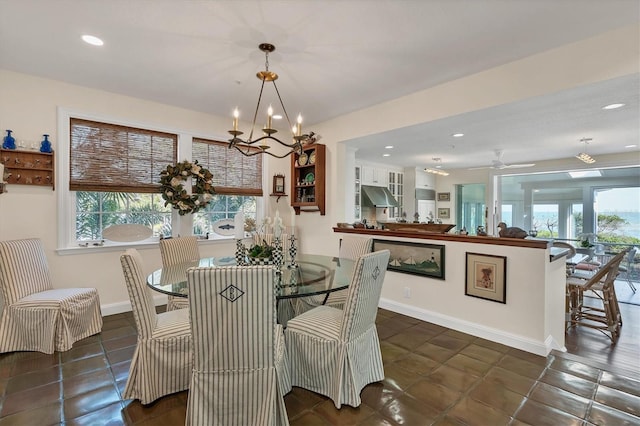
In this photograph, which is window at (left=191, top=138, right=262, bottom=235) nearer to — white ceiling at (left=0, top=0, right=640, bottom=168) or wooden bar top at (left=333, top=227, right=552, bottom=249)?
white ceiling at (left=0, top=0, right=640, bottom=168)

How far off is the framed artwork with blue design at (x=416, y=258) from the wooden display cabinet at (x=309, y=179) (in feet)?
3.89

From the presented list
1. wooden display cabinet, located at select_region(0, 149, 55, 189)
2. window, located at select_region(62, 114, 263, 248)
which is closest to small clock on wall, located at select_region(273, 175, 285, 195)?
window, located at select_region(62, 114, 263, 248)

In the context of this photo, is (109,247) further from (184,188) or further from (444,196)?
(444,196)

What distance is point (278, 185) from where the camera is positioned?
4.96 metres

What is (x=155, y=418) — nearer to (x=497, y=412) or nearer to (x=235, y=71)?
(x=497, y=412)

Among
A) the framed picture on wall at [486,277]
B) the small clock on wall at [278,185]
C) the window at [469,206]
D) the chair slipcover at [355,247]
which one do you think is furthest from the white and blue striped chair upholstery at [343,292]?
the window at [469,206]

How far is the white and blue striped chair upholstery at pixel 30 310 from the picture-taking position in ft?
8.60

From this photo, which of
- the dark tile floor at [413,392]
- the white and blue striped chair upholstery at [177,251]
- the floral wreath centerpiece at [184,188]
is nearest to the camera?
the dark tile floor at [413,392]

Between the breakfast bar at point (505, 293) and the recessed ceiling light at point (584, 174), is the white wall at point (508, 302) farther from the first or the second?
the recessed ceiling light at point (584, 174)

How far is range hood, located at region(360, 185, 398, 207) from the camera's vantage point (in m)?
6.71

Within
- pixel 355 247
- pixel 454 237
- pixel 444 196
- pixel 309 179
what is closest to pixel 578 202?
pixel 444 196

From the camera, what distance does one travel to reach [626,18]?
2090 mm

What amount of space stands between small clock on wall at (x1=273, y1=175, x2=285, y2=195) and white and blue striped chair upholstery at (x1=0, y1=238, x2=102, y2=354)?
2815mm

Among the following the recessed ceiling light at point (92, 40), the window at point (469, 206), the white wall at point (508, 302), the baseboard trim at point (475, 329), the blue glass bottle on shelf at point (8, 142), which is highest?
the recessed ceiling light at point (92, 40)
